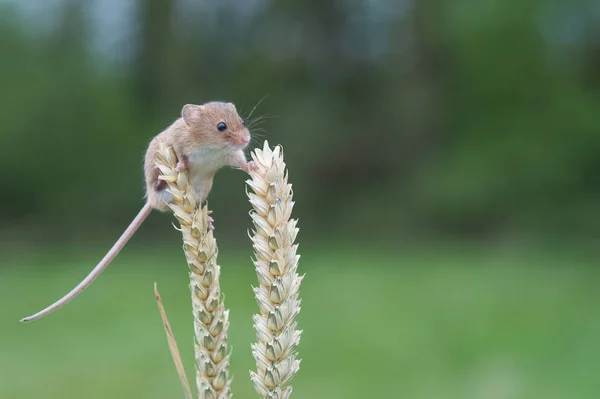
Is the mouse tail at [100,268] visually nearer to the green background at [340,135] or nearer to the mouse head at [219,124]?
the mouse head at [219,124]

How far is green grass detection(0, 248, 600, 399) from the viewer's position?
277 inches

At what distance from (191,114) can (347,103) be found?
15.1 meters

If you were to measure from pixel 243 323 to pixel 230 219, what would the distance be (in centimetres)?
507

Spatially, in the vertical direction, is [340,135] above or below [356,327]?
above

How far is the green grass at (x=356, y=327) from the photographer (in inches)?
277

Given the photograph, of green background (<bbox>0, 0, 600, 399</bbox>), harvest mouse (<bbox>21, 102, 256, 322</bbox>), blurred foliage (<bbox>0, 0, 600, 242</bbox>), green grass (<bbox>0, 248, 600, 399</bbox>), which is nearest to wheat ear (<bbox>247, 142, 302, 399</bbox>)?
harvest mouse (<bbox>21, 102, 256, 322</bbox>)

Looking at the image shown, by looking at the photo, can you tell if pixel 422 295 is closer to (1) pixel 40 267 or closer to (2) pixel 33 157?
(1) pixel 40 267

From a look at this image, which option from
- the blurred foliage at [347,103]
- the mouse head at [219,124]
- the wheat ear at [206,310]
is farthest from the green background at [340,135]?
the wheat ear at [206,310]

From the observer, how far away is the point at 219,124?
2.16 meters

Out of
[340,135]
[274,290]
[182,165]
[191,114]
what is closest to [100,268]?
[182,165]

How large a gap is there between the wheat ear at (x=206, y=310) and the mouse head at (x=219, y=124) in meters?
0.68

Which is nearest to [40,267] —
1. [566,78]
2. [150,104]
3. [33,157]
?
[33,157]

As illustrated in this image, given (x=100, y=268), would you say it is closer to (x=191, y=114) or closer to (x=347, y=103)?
(x=191, y=114)

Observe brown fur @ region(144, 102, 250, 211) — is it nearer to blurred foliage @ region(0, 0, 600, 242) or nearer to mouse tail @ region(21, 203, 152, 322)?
mouse tail @ region(21, 203, 152, 322)
